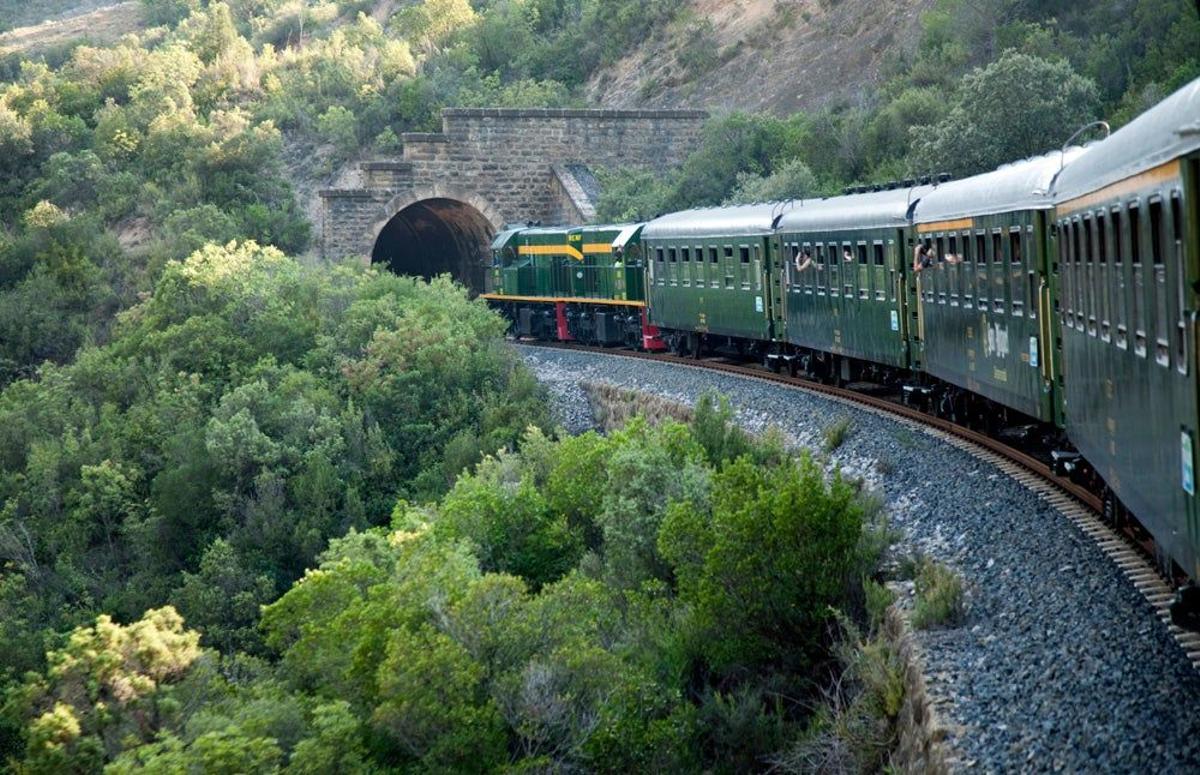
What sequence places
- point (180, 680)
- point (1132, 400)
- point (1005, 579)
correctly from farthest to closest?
point (180, 680) < point (1005, 579) < point (1132, 400)

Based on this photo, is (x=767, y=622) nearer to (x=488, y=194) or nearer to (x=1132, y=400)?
(x=1132, y=400)

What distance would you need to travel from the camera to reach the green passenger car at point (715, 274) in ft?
81.8

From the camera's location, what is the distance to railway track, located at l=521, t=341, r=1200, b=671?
9922 millimetres

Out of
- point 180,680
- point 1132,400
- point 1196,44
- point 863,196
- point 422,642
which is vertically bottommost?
point 180,680

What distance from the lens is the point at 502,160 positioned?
46656 millimetres

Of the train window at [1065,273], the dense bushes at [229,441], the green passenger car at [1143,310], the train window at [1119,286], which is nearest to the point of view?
the green passenger car at [1143,310]

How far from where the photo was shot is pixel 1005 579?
10977mm

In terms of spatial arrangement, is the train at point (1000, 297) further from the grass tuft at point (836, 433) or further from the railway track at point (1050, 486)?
the grass tuft at point (836, 433)

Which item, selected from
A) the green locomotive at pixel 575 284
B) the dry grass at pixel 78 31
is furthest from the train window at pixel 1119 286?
the dry grass at pixel 78 31

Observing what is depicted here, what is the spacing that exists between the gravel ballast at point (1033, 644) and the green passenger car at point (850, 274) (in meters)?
3.83

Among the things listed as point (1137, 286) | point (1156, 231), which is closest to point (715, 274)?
point (1137, 286)

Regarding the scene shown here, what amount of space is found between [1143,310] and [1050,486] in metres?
6.26

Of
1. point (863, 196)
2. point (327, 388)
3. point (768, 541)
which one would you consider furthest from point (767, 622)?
point (327, 388)

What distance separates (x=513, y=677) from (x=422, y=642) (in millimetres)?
837
